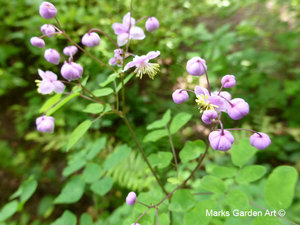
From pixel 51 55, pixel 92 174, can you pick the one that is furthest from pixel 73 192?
pixel 51 55

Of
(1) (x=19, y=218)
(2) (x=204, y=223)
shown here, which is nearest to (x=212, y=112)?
(2) (x=204, y=223)

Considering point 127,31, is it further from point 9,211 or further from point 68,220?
point 9,211

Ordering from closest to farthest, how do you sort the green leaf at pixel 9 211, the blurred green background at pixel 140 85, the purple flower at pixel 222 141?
the purple flower at pixel 222 141, the green leaf at pixel 9 211, the blurred green background at pixel 140 85

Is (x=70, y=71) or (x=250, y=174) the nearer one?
(x=70, y=71)

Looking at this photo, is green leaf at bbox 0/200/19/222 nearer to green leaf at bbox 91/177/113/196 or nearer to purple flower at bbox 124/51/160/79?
green leaf at bbox 91/177/113/196

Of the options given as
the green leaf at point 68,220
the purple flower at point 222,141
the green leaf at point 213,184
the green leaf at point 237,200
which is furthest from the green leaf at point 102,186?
the purple flower at point 222,141

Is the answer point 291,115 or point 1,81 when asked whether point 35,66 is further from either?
point 291,115

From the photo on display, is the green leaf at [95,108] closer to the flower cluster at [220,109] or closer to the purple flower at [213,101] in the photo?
Result: the flower cluster at [220,109]
